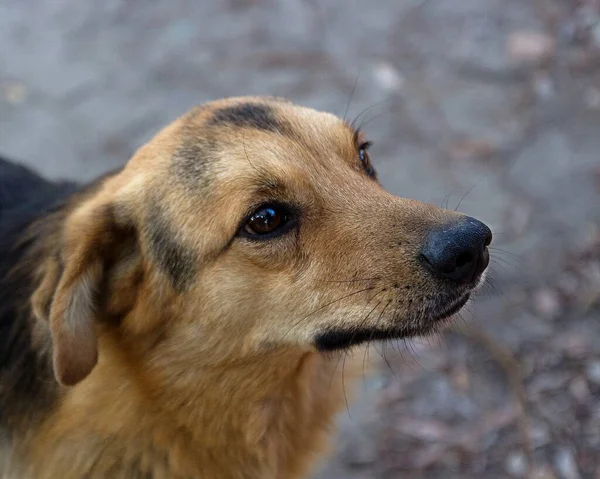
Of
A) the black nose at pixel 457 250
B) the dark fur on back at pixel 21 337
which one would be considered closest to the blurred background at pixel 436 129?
the black nose at pixel 457 250

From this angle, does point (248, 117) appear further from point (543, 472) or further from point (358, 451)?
point (543, 472)

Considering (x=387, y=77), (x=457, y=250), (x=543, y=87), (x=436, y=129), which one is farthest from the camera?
(x=387, y=77)

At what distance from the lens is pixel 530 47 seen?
6.77 meters

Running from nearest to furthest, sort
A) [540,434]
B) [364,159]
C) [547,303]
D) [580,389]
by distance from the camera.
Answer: [364,159] → [540,434] → [580,389] → [547,303]

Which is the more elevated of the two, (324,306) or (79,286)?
(79,286)

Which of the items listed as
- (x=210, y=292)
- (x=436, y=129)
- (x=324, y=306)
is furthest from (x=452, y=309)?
(x=436, y=129)

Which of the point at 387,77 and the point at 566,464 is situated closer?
the point at 566,464

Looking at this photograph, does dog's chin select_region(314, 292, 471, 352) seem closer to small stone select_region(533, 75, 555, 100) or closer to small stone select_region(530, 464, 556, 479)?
small stone select_region(530, 464, 556, 479)

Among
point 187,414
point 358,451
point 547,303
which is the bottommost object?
point 358,451

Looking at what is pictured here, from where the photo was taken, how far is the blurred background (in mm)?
4402

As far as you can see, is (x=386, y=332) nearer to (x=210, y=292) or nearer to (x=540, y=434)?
(x=210, y=292)

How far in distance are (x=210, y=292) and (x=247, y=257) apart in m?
0.22

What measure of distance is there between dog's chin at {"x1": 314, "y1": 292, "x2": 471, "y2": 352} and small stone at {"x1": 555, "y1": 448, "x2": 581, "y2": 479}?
190 centimetres

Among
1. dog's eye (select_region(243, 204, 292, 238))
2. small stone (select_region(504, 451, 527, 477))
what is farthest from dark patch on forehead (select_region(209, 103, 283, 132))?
small stone (select_region(504, 451, 527, 477))
